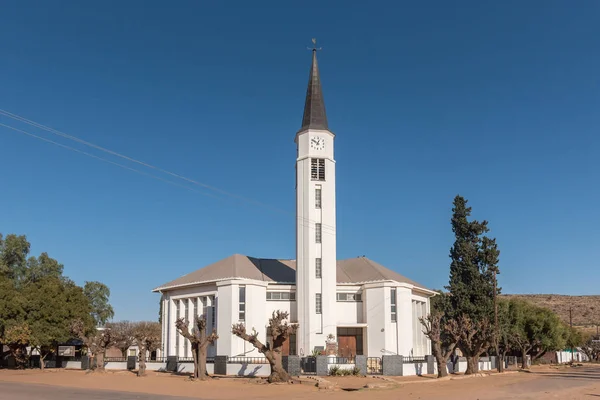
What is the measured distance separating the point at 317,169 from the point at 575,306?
112477mm

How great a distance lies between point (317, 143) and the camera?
4691cm

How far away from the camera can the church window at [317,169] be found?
46.3 metres

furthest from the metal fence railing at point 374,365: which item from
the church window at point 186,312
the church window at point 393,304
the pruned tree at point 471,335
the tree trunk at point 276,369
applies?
the church window at point 186,312

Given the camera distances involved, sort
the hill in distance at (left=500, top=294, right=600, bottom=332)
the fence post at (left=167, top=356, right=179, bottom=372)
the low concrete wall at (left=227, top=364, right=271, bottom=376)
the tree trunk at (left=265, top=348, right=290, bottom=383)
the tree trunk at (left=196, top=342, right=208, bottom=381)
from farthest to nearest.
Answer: the hill in distance at (left=500, top=294, right=600, bottom=332), the fence post at (left=167, top=356, right=179, bottom=372), the low concrete wall at (left=227, top=364, right=271, bottom=376), the tree trunk at (left=196, top=342, right=208, bottom=381), the tree trunk at (left=265, top=348, right=290, bottom=383)

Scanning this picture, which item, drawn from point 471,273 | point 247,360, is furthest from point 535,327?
point 247,360

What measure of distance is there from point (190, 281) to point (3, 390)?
73.9 feet

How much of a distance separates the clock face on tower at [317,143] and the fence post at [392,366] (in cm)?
1703

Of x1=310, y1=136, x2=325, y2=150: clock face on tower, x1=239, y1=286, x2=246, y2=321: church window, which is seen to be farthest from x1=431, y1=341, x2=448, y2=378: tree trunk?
x1=310, y1=136, x2=325, y2=150: clock face on tower

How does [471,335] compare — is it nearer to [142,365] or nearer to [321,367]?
[321,367]

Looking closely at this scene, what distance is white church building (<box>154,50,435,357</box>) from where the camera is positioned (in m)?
44.1

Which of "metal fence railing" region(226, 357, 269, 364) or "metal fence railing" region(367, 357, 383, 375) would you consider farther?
"metal fence railing" region(226, 357, 269, 364)

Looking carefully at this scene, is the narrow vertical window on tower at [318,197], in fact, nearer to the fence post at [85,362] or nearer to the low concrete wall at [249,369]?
the low concrete wall at [249,369]

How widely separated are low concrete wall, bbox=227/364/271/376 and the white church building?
340 centimetres

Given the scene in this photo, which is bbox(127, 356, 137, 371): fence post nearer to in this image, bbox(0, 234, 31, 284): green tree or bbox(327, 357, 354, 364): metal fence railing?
bbox(327, 357, 354, 364): metal fence railing
